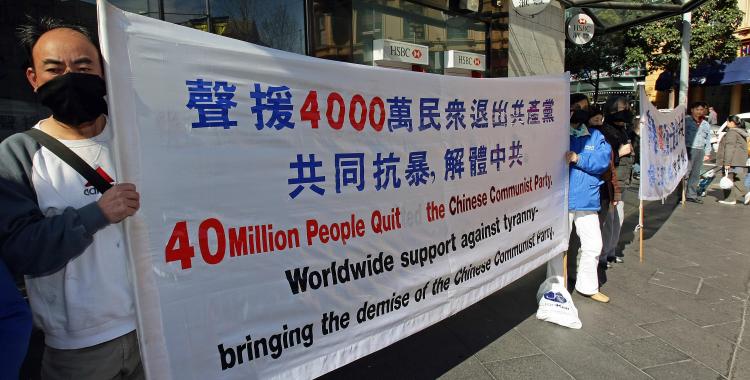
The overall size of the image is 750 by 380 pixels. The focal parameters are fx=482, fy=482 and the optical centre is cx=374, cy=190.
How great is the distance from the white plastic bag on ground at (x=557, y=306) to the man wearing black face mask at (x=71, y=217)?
3.04 metres

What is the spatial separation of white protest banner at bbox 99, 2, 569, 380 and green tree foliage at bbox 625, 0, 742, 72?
50.1ft

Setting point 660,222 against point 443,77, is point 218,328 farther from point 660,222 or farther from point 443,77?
point 660,222

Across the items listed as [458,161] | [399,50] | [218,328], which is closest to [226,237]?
[218,328]

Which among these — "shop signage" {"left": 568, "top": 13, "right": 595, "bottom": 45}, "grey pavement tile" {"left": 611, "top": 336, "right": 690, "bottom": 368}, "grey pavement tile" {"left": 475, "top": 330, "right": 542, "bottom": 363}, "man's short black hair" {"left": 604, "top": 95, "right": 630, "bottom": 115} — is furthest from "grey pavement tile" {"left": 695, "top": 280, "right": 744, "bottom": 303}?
"shop signage" {"left": 568, "top": 13, "right": 595, "bottom": 45}

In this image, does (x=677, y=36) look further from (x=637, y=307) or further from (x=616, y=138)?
(x=637, y=307)

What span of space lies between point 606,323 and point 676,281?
1.53m

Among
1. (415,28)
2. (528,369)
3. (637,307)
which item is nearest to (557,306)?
(528,369)

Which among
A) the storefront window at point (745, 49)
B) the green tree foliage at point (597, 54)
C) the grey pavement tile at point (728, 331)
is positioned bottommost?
the grey pavement tile at point (728, 331)

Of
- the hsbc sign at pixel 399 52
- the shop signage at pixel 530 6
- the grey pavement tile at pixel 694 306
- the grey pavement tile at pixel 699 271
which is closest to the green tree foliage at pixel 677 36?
the shop signage at pixel 530 6

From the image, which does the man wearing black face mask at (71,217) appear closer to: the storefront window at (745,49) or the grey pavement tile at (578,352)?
the grey pavement tile at (578,352)

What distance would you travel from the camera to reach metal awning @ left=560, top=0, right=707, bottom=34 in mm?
7453

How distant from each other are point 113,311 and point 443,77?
187 cm

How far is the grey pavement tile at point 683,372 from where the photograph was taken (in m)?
→ 2.99

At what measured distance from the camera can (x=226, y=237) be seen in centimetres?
166
